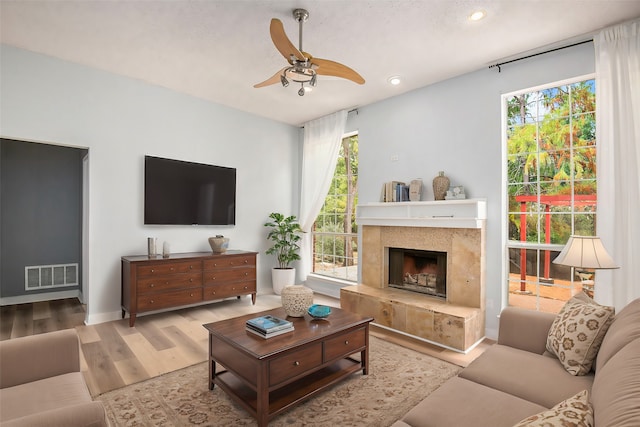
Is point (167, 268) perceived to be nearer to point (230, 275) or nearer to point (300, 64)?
point (230, 275)

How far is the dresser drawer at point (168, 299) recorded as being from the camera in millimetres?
3783

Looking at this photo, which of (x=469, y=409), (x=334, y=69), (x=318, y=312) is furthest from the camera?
(x=334, y=69)

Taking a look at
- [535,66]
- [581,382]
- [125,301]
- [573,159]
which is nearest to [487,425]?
[581,382]

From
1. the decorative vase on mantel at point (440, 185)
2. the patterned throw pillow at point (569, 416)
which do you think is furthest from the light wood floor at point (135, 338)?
the patterned throw pillow at point (569, 416)

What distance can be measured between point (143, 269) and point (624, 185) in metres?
4.70

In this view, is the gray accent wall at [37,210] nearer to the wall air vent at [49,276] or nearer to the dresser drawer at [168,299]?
the wall air vent at [49,276]

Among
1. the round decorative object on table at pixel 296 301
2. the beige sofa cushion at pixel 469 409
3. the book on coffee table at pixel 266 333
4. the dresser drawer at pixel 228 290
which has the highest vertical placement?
the round decorative object on table at pixel 296 301

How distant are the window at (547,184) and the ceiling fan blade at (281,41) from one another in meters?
2.44

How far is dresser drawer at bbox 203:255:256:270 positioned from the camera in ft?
14.1

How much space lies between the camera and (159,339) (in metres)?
3.40

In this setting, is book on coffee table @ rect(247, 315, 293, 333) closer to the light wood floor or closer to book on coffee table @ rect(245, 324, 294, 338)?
book on coffee table @ rect(245, 324, 294, 338)

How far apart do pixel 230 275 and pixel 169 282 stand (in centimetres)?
80

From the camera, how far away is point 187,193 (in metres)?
4.54

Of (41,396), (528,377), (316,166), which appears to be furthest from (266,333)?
(316,166)
